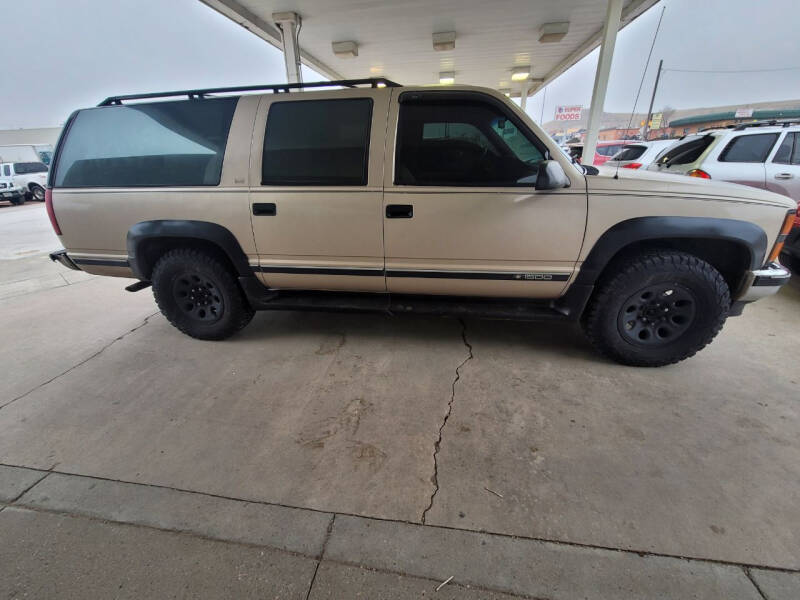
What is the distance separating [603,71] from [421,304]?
609 centimetres

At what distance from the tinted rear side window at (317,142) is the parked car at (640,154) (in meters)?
6.56

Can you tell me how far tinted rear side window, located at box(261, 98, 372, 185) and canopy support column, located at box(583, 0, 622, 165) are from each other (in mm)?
4919

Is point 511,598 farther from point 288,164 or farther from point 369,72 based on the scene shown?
point 369,72

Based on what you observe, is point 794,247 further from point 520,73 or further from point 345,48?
point 520,73

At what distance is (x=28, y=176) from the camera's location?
15.4 m

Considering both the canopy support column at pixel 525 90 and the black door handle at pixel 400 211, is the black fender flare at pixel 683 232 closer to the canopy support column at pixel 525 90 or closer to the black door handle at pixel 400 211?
the black door handle at pixel 400 211

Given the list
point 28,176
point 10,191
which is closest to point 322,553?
point 10,191

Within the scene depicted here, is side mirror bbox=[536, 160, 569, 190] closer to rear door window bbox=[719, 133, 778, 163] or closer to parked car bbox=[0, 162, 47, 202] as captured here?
rear door window bbox=[719, 133, 778, 163]

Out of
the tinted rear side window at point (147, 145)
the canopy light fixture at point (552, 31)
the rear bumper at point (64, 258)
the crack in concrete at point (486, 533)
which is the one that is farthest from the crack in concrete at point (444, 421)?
the canopy light fixture at point (552, 31)

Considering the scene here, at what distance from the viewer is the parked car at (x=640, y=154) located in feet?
24.6

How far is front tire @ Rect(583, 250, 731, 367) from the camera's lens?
2.51 m

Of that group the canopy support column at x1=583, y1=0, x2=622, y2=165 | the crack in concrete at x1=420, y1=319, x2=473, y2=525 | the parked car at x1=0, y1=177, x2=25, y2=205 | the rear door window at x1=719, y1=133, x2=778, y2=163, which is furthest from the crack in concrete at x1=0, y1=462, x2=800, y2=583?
the parked car at x1=0, y1=177, x2=25, y2=205

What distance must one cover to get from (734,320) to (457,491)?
3568 mm

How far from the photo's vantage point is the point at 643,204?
2377 millimetres
